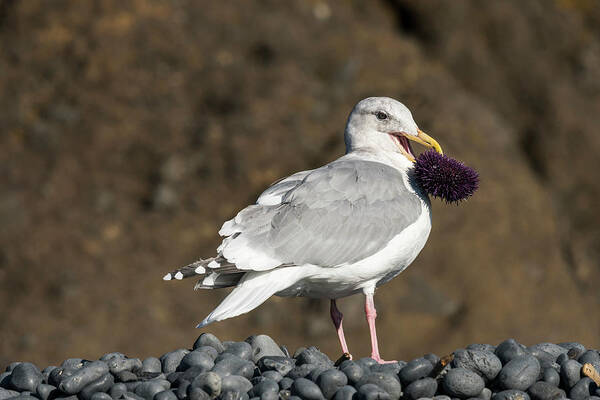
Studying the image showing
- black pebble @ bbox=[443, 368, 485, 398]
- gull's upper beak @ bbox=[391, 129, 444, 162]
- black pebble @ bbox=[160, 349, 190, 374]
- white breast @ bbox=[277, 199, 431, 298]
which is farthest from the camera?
gull's upper beak @ bbox=[391, 129, 444, 162]

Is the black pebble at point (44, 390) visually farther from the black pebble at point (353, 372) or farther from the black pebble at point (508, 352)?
the black pebble at point (508, 352)

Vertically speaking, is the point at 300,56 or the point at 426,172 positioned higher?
the point at 300,56

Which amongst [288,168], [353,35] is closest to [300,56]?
[353,35]

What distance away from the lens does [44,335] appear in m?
11.8

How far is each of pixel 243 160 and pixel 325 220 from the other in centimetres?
727

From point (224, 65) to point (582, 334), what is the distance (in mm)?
7149

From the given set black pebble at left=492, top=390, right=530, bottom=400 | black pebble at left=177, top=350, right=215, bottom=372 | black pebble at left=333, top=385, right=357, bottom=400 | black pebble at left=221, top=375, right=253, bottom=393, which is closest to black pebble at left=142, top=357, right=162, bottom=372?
black pebble at left=177, top=350, right=215, bottom=372

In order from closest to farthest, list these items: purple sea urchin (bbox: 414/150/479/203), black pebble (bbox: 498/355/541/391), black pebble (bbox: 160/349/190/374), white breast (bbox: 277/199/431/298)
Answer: black pebble (bbox: 498/355/541/391)
black pebble (bbox: 160/349/190/374)
white breast (bbox: 277/199/431/298)
purple sea urchin (bbox: 414/150/479/203)

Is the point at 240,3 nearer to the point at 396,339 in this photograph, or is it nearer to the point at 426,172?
the point at 396,339

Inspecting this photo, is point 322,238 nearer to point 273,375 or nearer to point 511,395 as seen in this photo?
point 273,375

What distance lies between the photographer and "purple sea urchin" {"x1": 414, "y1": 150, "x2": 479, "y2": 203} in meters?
6.32

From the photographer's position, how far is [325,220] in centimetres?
611

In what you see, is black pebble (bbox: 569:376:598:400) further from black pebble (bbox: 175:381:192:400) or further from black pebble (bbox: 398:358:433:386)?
black pebble (bbox: 175:381:192:400)

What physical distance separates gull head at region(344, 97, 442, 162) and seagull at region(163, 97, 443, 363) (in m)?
0.43
